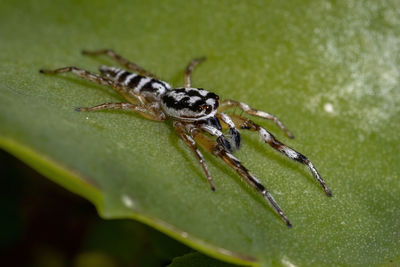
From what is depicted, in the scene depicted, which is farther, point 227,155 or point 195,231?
point 227,155

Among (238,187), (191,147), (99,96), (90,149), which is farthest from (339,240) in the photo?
(99,96)

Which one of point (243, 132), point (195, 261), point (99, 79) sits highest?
point (243, 132)

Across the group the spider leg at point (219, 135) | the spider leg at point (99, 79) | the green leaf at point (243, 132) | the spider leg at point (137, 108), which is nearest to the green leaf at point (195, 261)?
the green leaf at point (243, 132)

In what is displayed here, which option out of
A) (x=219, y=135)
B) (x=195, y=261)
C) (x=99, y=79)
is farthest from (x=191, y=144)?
(x=99, y=79)

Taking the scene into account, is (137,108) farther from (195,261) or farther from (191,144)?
(195,261)

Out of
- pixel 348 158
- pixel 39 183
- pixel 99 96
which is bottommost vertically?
pixel 39 183

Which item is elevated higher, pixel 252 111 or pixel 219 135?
Result: pixel 252 111

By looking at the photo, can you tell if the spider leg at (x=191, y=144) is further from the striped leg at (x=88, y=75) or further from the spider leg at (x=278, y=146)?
the striped leg at (x=88, y=75)

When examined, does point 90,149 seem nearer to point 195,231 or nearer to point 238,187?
point 195,231
